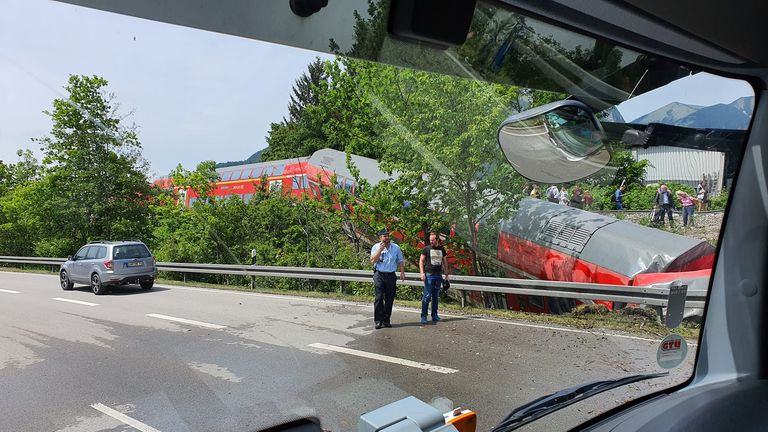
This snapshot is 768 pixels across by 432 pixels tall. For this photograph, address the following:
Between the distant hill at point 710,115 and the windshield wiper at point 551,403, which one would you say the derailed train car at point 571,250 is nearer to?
the windshield wiper at point 551,403

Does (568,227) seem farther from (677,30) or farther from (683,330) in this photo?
(677,30)

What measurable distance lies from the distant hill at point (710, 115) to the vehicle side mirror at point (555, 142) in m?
0.47

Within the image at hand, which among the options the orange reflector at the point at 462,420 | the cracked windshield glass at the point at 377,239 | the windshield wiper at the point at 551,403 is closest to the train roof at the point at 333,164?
the cracked windshield glass at the point at 377,239

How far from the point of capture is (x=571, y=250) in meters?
2.19

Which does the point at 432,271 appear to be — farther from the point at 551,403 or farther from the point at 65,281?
the point at 65,281

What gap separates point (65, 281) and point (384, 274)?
1002mm

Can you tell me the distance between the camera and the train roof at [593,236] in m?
2.15

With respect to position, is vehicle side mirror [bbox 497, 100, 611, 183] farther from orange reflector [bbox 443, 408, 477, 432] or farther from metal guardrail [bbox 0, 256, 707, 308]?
orange reflector [bbox 443, 408, 477, 432]

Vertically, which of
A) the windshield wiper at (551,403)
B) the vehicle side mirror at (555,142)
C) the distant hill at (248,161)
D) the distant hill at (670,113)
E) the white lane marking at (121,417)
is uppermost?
the distant hill at (670,113)

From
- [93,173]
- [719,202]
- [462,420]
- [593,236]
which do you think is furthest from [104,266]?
[719,202]

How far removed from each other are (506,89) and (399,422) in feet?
4.24

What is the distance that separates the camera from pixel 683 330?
245cm

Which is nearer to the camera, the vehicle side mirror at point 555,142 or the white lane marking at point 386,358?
the white lane marking at point 386,358

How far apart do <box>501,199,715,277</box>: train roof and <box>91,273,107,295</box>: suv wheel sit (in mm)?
1450
